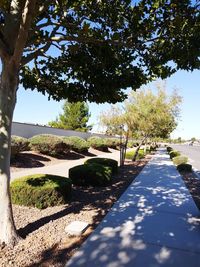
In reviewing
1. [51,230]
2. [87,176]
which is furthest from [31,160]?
[51,230]

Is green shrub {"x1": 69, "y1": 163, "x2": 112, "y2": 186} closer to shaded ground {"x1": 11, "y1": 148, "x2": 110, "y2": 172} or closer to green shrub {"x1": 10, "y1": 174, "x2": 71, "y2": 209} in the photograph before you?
green shrub {"x1": 10, "y1": 174, "x2": 71, "y2": 209}

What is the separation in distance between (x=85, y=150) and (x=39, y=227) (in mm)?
18975

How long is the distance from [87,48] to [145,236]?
4353 millimetres

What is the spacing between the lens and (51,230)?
5.04 metres

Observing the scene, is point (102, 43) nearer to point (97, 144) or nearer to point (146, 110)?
point (146, 110)

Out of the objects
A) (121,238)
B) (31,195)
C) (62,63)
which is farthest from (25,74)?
(121,238)

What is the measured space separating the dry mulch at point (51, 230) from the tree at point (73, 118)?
1584 inches

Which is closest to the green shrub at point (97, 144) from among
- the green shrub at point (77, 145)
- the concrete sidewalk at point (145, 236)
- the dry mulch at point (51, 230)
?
the green shrub at point (77, 145)

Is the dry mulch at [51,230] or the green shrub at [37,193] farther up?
the green shrub at [37,193]

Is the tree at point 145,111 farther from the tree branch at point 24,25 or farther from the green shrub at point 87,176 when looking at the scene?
the tree branch at point 24,25

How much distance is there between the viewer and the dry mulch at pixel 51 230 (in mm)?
3906

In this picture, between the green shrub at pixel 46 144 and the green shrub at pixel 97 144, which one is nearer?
the green shrub at pixel 46 144

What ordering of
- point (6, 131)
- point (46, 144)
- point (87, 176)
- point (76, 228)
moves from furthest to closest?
point (46, 144)
point (87, 176)
point (76, 228)
point (6, 131)

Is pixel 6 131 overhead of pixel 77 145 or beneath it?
overhead
